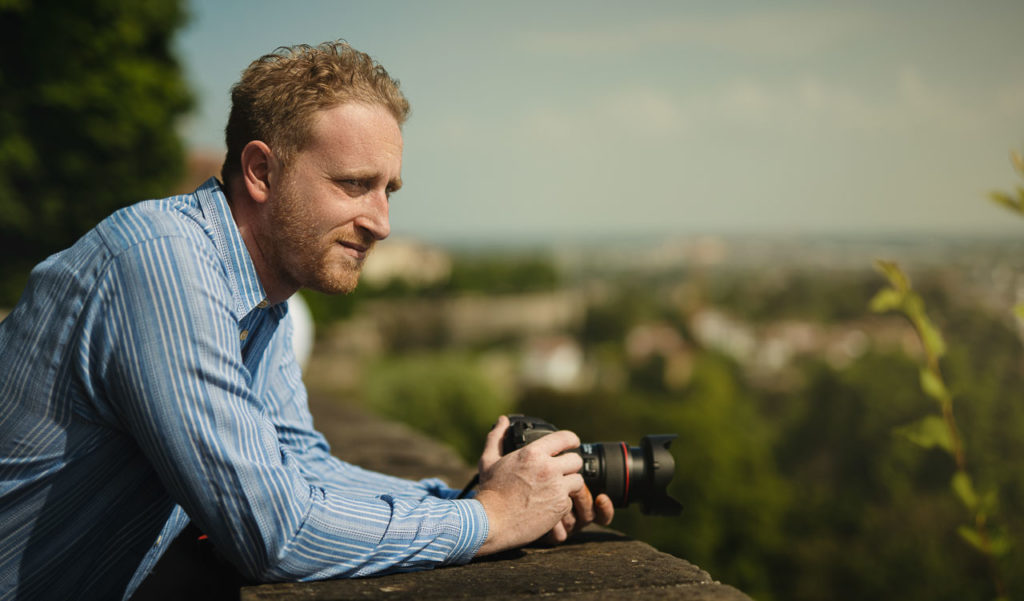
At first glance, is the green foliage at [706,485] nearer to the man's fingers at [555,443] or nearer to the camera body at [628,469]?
the camera body at [628,469]

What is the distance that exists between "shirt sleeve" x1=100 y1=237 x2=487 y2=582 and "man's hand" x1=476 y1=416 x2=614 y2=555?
29 cm

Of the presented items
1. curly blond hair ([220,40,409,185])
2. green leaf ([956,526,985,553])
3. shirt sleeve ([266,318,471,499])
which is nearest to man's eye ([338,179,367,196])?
curly blond hair ([220,40,409,185])

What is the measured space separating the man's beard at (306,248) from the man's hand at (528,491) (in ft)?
1.49

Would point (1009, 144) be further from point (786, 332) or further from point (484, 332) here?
point (786, 332)

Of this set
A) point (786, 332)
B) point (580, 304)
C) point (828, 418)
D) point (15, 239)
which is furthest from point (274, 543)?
point (580, 304)

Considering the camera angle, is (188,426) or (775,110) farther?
(775,110)

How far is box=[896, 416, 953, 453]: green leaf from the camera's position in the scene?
1460mm

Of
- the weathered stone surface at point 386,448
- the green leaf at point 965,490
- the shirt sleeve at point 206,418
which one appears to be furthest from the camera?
the weathered stone surface at point 386,448

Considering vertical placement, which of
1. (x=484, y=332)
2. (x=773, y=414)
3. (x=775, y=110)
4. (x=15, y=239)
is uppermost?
(x=775, y=110)

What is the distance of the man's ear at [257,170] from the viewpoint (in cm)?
161

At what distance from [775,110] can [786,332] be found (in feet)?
185

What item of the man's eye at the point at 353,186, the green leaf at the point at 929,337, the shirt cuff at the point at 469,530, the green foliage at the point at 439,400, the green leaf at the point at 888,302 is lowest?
the green foliage at the point at 439,400

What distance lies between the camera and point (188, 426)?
4.36ft

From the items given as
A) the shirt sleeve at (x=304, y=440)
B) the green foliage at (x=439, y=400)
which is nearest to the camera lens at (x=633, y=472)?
the shirt sleeve at (x=304, y=440)
